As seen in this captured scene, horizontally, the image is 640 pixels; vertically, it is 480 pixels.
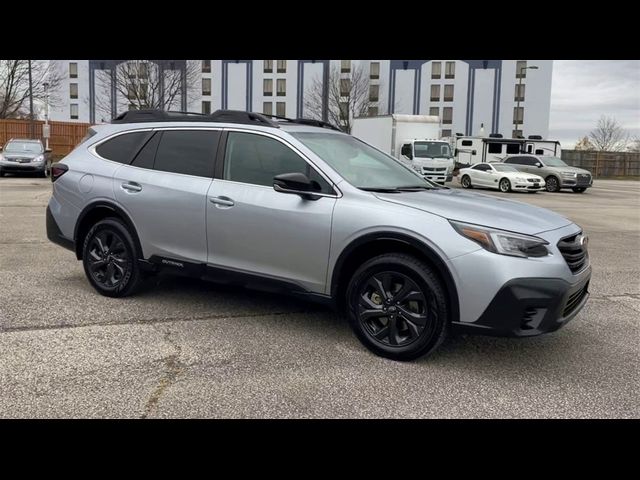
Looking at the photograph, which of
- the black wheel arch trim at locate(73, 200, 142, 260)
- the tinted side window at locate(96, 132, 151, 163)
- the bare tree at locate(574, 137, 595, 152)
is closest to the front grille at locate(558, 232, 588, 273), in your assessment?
the black wheel arch trim at locate(73, 200, 142, 260)

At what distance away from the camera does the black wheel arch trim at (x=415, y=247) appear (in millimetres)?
4066

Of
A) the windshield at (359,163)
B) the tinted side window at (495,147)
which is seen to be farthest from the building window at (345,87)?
the windshield at (359,163)

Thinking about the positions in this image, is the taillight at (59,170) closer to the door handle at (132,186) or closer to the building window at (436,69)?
the door handle at (132,186)

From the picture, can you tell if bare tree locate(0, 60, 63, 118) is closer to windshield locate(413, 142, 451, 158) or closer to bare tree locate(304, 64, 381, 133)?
bare tree locate(304, 64, 381, 133)

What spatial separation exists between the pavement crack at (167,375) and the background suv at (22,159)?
21.6 metres

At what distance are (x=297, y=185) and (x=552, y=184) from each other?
965 inches

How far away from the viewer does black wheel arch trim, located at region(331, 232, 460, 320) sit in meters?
4.07

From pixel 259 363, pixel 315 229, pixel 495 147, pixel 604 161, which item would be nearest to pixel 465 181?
pixel 495 147

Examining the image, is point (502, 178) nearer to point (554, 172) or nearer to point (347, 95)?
point (554, 172)

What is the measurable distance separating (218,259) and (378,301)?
4.77 feet

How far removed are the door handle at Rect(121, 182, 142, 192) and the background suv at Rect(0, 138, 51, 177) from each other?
800 inches
